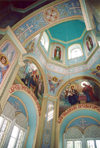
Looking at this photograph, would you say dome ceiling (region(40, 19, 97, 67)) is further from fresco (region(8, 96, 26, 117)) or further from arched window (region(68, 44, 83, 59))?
fresco (region(8, 96, 26, 117))

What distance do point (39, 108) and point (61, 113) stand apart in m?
2.09

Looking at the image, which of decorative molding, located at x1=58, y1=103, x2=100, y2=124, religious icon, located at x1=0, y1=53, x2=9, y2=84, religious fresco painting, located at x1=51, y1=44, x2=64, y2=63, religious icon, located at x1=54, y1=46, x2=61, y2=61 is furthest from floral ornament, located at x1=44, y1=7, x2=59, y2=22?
decorative molding, located at x1=58, y1=103, x2=100, y2=124

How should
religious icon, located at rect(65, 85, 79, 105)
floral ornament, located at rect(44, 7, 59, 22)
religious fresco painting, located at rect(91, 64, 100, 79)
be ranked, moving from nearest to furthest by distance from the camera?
floral ornament, located at rect(44, 7, 59, 22), religious fresco painting, located at rect(91, 64, 100, 79), religious icon, located at rect(65, 85, 79, 105)

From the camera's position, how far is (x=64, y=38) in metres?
12.9

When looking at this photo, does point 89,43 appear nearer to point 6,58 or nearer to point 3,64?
point 6,58

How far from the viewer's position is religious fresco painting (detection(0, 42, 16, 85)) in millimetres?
5173

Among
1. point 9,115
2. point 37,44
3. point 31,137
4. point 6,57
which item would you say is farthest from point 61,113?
point 6,57

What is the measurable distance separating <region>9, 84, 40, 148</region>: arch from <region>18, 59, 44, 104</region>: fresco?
0.50 metres

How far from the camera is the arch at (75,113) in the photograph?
941 centimetres

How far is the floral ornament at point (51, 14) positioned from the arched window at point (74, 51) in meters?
6.13

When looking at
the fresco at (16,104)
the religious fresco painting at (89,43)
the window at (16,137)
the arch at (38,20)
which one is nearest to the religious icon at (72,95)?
the religious fresco painting at (89,43)

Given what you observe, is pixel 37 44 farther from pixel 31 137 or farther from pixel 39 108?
pixel 31 137

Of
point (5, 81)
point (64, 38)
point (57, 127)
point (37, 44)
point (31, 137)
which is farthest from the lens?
point (64, 38)

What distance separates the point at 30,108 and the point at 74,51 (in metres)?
7.53
